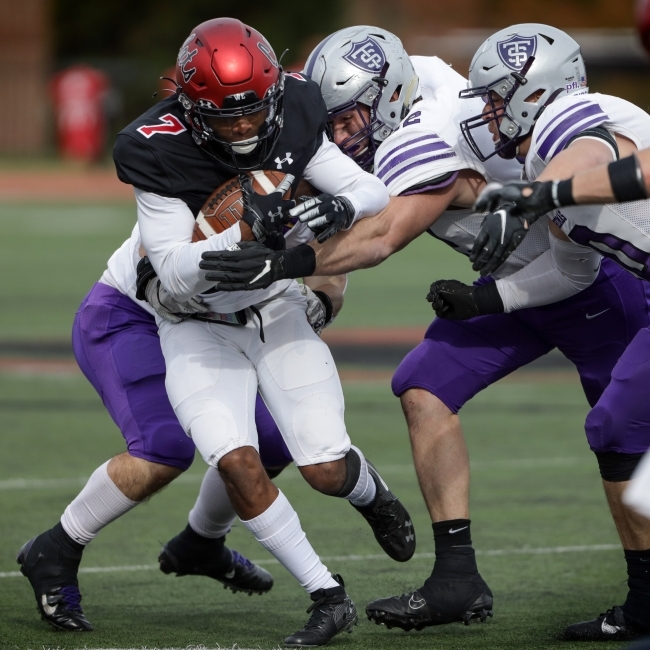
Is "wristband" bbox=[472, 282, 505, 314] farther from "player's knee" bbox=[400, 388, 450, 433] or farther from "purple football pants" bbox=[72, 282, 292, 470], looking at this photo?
"purple football pants" bbox=[72, 282, 292, 470]

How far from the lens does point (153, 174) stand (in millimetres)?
4137

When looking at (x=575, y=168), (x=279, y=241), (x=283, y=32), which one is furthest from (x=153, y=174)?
(x=283, y=32)

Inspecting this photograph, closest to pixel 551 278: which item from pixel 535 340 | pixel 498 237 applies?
pixel 535 340

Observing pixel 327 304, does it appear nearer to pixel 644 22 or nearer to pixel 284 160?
pixel 284 160

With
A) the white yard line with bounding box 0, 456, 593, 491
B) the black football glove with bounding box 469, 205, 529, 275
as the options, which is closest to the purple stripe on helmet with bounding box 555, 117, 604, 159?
the black football glove with bounding box 469, 205, 529, 275

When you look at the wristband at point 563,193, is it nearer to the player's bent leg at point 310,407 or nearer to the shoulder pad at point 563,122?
the shoulder pad at point 563,122

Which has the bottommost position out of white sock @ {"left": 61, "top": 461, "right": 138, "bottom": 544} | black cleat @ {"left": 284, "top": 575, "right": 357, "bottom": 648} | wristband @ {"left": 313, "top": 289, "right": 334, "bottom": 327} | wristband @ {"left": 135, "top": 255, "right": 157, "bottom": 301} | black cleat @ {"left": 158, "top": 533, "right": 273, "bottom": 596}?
black cleat @ {"left": 158, "top": 533, "right": 273, "bottom": 596}

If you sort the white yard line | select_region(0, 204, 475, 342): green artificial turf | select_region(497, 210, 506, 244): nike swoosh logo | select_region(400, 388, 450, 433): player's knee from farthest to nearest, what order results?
select_region(0, 204, 475, 342): green artificial turf
the white yard line
select_region(400, 388, 450, 433): player's knee
select_region(497, 210, 506, 244): nike swoosh logo

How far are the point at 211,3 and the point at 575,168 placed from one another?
3597 cm

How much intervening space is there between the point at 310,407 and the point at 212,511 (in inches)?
32.3

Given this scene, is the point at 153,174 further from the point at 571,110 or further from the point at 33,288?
the point at 33,288

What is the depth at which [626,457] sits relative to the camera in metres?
4.09

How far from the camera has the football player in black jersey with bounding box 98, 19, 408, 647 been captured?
406 cm

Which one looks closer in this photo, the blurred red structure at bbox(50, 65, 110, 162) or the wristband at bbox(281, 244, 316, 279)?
the wristband at bbox(281, 244, 316, 279)
